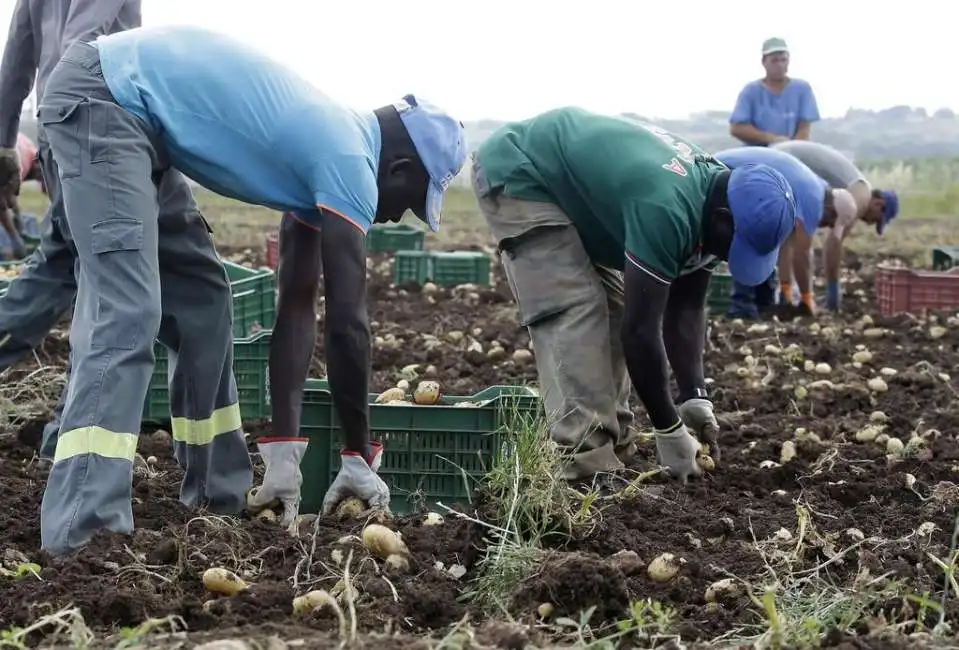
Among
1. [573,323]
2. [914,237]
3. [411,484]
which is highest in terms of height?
[573,323]

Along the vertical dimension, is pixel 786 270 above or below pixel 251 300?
below

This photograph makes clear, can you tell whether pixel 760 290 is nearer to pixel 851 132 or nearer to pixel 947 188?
pixel 947 188

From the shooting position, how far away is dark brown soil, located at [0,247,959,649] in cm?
266

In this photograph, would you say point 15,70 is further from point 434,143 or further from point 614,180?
point 614,180

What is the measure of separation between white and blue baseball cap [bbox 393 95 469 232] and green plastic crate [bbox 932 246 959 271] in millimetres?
6443

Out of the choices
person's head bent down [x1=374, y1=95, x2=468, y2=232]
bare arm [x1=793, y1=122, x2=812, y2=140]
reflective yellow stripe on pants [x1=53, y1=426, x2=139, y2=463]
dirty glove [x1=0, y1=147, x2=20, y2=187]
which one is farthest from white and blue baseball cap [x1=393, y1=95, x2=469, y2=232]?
bare arm [x1=793, y1=122, x2=812, y2=140]

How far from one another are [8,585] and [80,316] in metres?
0.70

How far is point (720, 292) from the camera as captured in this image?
8.04m

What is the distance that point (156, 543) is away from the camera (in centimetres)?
299

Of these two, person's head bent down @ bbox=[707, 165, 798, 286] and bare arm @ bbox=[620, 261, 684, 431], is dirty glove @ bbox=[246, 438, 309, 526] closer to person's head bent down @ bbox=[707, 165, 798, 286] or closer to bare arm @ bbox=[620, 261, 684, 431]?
bare arm @ bbox=[620, 261, 684, 431]

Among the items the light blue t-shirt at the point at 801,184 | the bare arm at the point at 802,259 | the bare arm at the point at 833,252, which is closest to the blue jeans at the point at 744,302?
the bare arm at the point at 802,259

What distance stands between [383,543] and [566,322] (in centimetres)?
135

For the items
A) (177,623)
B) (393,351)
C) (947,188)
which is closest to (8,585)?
(177,623)

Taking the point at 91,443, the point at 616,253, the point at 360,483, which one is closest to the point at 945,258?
the point at 616,253
